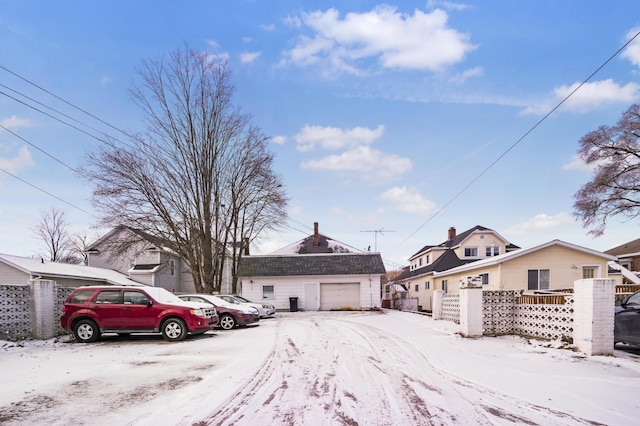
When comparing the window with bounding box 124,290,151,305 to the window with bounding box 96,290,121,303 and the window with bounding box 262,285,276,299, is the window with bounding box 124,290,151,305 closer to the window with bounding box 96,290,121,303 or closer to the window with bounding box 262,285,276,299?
the window with bounding box 96,290,121,303

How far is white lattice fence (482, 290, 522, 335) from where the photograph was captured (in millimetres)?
11969

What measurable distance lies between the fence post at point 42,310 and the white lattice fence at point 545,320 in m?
14.1

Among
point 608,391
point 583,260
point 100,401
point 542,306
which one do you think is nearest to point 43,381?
point 100,401

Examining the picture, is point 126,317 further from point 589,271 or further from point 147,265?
point 147,265

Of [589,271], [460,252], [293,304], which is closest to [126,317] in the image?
[293,304]

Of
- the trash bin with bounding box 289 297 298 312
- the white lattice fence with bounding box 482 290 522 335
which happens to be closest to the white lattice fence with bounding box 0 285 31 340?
the white lattice fence with bounding box 482 290 522 335

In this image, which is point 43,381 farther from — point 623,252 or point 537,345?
point 623,252

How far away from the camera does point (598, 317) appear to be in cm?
844

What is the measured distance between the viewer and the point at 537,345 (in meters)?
9.89

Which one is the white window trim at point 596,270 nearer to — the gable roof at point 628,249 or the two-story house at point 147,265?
the gable roof at point 628,249

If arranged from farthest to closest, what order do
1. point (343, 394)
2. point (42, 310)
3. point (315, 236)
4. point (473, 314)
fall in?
point (315, 236), point (42, 310), point (473, 314), point (343, 394)

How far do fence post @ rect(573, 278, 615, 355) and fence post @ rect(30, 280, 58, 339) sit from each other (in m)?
14.3

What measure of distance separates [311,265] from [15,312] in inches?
796

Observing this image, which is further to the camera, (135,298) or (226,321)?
(226,321)
